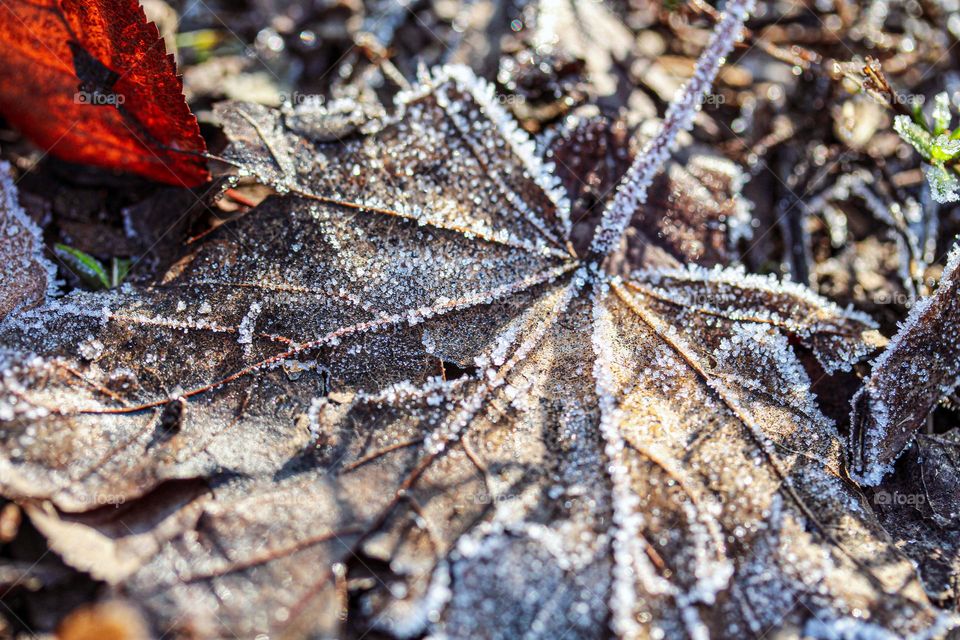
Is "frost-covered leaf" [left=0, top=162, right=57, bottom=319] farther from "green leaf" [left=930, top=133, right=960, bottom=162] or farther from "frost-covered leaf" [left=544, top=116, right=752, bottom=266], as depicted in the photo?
"green leaf" [left=930, top=133, right=960, bottom=162]

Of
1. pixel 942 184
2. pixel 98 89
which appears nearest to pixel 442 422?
pixel 98 89

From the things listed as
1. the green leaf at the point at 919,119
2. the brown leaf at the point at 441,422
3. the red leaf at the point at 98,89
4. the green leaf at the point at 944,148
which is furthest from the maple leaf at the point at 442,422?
the green leaf at the point at 919,119

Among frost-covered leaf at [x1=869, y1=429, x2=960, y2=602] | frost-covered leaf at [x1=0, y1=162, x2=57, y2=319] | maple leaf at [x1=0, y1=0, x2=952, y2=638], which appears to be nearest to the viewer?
maple leaf at [x1=0, y1=0, x2=952, y2=638]

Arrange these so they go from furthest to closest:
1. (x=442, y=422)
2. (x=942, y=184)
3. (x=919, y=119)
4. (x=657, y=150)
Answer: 1. (x=919, y=119)
2. (x=657, y=150)
3. (x=942, y=184)
4. (x=442, y=422)

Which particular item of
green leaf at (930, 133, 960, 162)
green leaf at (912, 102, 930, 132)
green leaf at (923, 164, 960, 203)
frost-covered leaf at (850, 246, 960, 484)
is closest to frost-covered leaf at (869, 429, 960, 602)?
frost-covered leaf at (850, 246, 960, 484)

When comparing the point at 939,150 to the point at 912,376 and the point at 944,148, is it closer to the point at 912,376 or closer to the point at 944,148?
the point at 944,148

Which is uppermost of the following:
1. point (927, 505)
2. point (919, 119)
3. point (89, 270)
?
point (919, 119)
